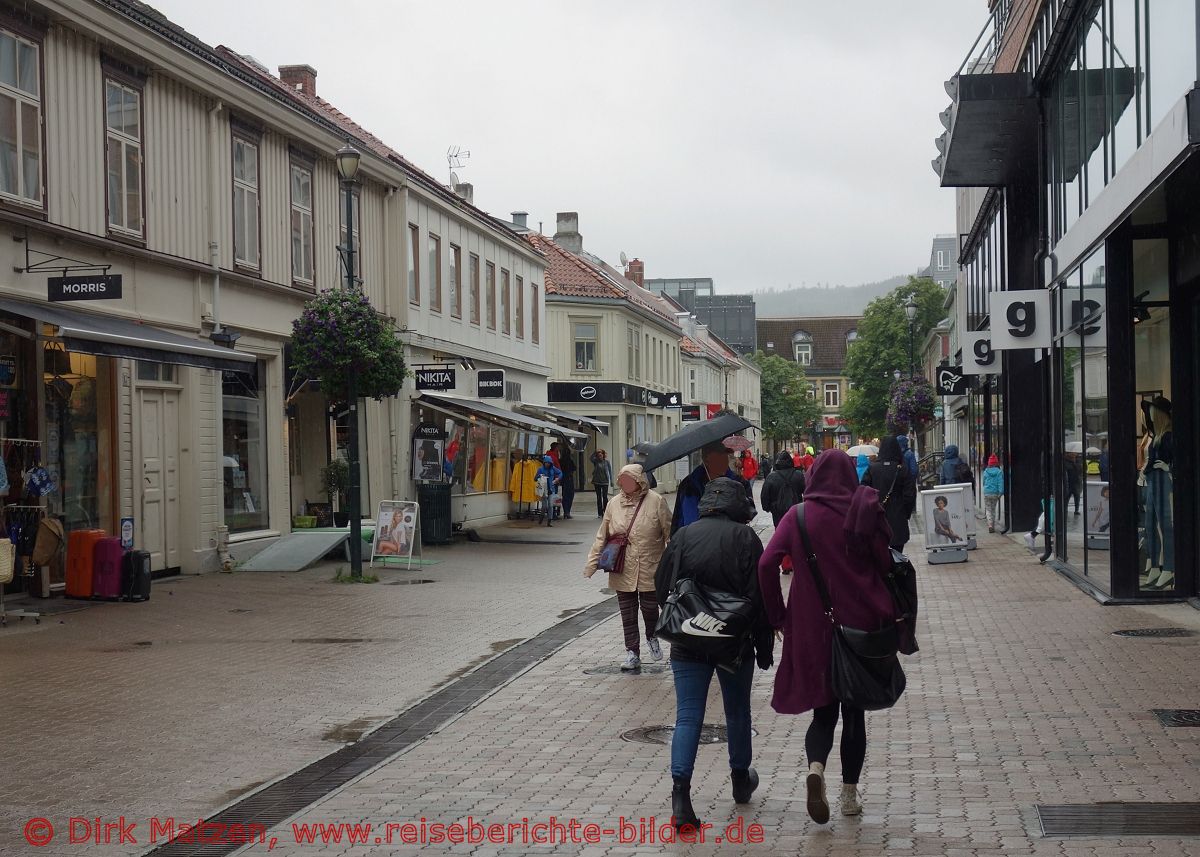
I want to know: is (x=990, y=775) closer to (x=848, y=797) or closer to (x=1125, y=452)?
(x=848, y=797)

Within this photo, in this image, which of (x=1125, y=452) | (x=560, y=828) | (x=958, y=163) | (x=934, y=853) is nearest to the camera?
(x=934, y=853)

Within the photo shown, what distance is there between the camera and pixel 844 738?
6.29 meters

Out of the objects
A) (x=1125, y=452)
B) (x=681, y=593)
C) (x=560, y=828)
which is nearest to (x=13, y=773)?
(x=560, y=828)

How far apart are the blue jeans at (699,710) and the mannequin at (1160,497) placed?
28.8 feet

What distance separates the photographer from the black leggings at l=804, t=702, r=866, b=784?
6230 mm

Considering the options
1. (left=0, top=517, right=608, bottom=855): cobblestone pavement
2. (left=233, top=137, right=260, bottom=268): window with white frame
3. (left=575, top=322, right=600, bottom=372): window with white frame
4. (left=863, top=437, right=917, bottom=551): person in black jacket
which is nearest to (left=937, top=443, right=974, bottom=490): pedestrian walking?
(left=863, top=437, right=917, bottom=551): person in black jacket

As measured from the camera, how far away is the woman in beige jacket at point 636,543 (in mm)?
10750

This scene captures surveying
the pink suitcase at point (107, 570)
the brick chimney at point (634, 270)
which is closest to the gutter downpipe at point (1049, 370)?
the pink suitcase at point (107, 570)

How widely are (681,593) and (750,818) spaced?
41.3 inches

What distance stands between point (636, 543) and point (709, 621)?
14.9 ft

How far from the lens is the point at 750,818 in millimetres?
6316

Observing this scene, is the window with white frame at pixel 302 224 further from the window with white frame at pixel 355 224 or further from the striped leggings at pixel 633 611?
the striped leggings at pixel 633 611

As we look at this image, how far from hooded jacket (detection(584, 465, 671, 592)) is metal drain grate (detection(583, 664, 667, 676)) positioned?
2.05 ft

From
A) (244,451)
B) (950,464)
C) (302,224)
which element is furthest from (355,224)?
(950,464)
